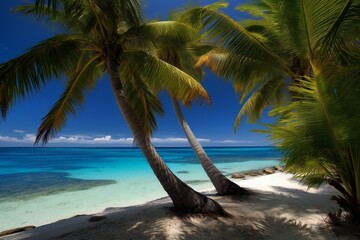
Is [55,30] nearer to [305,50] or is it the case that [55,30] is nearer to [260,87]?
[305,50]

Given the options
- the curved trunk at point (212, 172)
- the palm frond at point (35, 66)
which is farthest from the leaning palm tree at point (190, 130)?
the palm frond at point (35, 66)

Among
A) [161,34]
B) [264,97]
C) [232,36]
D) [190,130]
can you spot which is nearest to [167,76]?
[161,34]

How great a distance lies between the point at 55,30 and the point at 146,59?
246 centimetres

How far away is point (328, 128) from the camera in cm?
403

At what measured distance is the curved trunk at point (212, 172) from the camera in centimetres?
791

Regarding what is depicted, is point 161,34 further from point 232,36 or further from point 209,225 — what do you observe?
point 209,225

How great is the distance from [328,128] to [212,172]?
4.74 meters

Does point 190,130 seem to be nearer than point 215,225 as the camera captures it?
No

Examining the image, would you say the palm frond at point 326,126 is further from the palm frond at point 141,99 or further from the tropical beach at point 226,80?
the palm frond at point 141,99

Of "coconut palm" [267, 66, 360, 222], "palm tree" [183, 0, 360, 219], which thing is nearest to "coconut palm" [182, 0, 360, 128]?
"palm tree" [183, 0, 360, 219]

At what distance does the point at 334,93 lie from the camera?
13.5 ft

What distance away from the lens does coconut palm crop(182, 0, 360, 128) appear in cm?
461

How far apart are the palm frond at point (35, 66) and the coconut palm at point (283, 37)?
9.36ft

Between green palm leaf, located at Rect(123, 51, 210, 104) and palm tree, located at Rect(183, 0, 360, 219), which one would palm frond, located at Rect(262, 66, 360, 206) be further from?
green palm leaf, located at Rect(123, 51, 210, 104)
